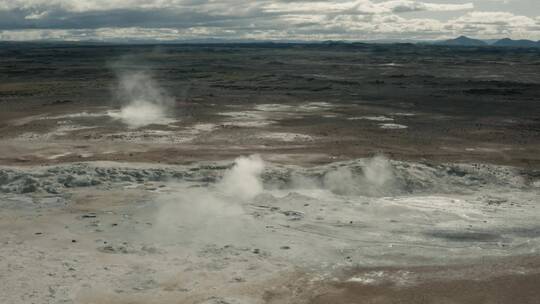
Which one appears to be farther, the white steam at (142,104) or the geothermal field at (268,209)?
the white steam at (142,104)

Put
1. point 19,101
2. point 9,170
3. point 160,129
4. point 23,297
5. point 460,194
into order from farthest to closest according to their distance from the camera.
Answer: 1. point 19,101
2. point 160,129
3. point 9,170
4. point 460,194
5. point 23,297

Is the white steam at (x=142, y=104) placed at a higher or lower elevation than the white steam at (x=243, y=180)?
higher

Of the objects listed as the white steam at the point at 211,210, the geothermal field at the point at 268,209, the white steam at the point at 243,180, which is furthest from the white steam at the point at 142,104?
the white steam at the point at 211,210

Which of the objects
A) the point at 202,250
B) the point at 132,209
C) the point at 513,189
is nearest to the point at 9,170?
the point at 132,209

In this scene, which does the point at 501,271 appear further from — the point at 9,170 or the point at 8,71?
the point at 8,71

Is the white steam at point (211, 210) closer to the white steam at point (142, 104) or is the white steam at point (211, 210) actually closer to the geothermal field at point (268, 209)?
the geothermal field at point (268, 209)

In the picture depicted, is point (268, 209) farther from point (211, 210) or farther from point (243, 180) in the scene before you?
point (243, 180)
